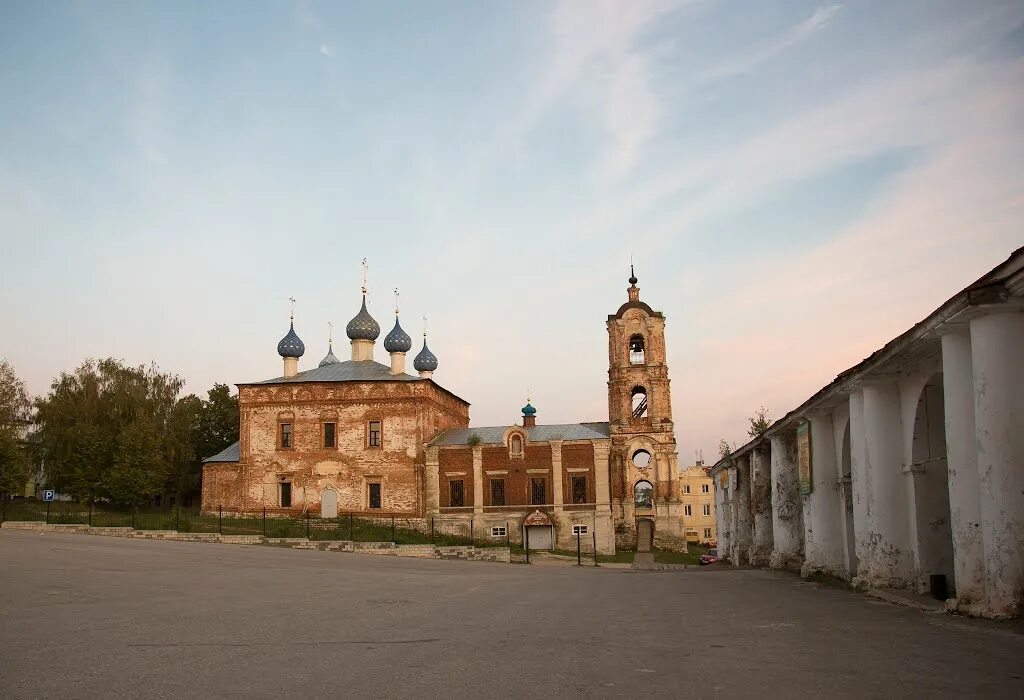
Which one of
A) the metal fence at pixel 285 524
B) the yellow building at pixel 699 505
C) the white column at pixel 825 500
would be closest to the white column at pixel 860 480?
the white column at pixel 825 500

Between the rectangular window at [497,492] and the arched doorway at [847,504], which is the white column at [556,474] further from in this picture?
the arched doorway at [847,504]

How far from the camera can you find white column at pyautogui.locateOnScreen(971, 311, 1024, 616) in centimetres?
1005

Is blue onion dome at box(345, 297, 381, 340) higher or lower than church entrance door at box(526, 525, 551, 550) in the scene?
higher

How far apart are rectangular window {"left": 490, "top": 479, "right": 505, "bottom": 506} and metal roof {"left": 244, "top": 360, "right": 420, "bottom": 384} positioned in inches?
283

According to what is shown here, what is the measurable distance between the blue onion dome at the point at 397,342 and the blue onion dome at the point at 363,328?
8.14 ft

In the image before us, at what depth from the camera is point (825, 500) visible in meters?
20.0

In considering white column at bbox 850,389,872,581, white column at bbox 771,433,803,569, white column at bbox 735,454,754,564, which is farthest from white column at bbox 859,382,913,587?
white column at bbox 735,454,754,564

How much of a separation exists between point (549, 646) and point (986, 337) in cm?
658

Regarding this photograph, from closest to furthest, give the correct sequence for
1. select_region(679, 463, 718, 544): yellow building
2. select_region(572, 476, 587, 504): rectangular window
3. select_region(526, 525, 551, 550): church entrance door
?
select_region(526, 525, 551, 550): church entrance door → select_region(572, 476, 587, 504): rectangular window → select_region(679, 463, 718, 544): yellow building

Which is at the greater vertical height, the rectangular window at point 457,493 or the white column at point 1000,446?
the white column at point 1000,446

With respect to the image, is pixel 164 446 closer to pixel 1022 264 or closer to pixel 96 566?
pixel 96 566

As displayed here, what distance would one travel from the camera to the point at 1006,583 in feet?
32.8

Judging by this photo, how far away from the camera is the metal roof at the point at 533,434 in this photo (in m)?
46.8

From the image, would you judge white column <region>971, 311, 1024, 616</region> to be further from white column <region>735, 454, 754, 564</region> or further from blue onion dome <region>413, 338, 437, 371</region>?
blue onion dome <region>413, 338, 437, 371</region>
